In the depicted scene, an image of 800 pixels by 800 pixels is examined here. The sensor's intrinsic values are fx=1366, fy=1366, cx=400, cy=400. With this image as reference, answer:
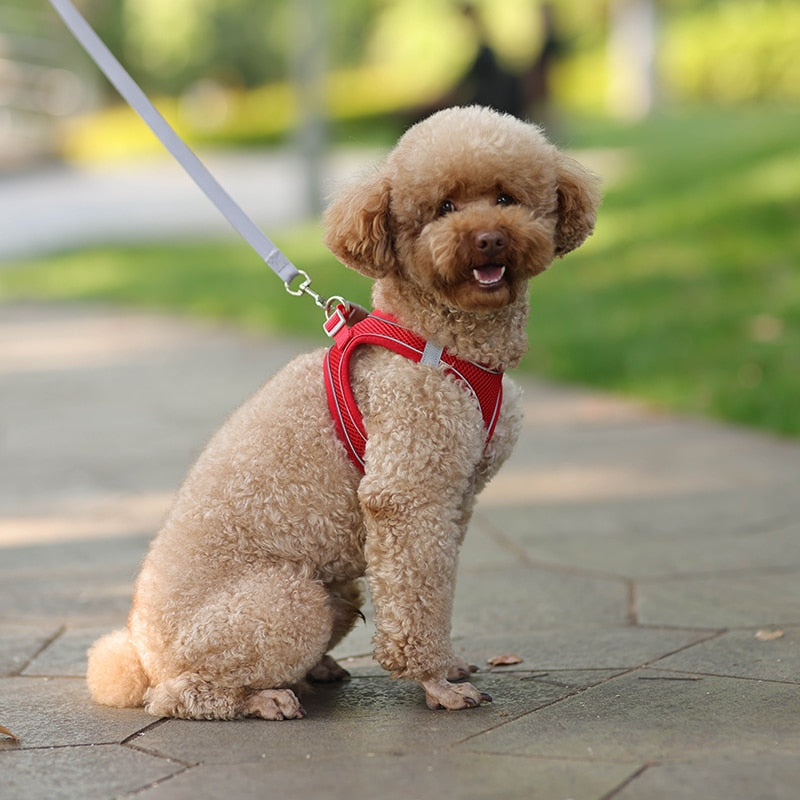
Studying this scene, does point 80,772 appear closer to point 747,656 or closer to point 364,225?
point 364,225

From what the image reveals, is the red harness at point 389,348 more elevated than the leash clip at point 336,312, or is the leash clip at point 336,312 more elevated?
the leash clip at point 336,312

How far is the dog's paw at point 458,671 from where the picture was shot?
3740 millimetres

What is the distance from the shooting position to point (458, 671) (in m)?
3.76

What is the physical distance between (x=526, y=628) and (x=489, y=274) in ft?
4.66

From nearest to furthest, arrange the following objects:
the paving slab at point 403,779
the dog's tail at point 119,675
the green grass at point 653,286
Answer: the paving slab at point 403,779
the dog's tail at point 119,675
the green grass at point 653,286

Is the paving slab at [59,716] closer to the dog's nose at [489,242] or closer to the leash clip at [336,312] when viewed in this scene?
the leash clip at [336,312]

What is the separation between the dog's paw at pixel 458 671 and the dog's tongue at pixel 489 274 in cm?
108

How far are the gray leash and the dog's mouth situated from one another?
529mm

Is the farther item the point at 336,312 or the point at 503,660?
the point at 503,660

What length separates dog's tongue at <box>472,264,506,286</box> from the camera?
336 centimetres

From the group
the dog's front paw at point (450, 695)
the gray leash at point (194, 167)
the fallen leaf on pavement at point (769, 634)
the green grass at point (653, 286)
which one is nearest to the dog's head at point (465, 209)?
the gray leash at point (194, 167)

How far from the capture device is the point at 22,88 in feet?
102

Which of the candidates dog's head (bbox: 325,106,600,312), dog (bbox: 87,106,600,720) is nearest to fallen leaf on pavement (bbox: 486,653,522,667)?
dog (bbox: 87,106,600,720)

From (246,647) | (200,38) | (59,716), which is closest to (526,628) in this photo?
(246,647)
